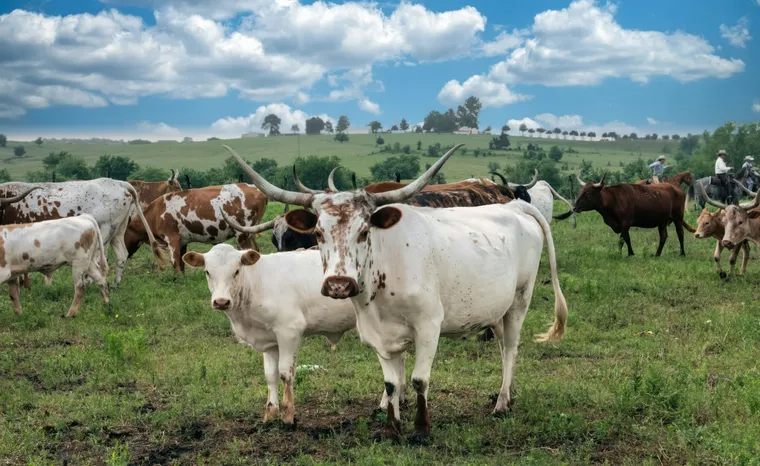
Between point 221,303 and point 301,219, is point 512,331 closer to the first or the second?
point 301,219

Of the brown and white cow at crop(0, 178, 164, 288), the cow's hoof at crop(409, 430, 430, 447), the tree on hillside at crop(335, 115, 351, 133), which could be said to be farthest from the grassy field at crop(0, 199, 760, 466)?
the tree on hillside at crop(335, 115, 351, 133)

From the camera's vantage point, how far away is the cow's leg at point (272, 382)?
6402mm

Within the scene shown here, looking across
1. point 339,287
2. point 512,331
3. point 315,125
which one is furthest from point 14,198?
point 315,125

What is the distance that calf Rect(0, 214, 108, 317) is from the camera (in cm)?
1091

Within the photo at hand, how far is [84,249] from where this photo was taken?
11445mm

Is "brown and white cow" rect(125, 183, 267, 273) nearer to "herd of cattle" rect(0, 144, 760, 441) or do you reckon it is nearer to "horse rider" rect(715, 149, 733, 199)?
"herd of cattle" rect(0, 144, 760, 441)

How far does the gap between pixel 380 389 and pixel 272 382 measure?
47.5 inches

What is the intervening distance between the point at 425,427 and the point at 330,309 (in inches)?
56.7

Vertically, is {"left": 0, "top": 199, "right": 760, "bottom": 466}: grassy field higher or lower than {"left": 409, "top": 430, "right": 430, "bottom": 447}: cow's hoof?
lower

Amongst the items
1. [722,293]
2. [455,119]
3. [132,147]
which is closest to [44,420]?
[722,293]

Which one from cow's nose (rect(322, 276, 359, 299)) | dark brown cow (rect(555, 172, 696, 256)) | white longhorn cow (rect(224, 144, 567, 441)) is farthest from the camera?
dark brown cow (rect(555, 172, 696, 256))

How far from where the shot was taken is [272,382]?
6500 mm

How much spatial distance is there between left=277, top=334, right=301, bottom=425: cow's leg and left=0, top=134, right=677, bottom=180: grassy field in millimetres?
59469

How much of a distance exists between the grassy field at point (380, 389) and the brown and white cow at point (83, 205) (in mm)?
3051
